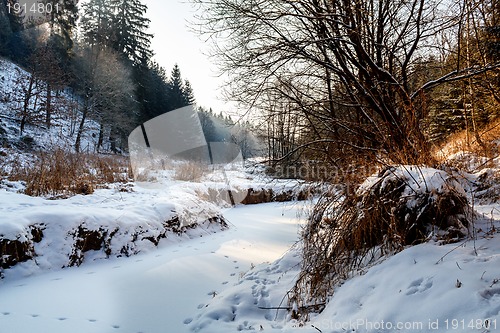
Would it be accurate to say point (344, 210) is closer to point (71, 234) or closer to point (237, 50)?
point (237, 50)

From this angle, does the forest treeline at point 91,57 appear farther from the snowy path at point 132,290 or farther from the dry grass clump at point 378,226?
the dry grass clump at point 378,226

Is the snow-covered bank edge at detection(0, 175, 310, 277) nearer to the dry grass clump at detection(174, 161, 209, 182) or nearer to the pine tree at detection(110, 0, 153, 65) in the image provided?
the dry grass clump at detection(174, 161, 209, 182)

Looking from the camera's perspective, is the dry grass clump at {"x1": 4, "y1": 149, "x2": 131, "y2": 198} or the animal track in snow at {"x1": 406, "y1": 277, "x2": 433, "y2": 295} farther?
the dry grass clump at {"x1": 4, "y1": 149, "x2": 131, "y2": 198}

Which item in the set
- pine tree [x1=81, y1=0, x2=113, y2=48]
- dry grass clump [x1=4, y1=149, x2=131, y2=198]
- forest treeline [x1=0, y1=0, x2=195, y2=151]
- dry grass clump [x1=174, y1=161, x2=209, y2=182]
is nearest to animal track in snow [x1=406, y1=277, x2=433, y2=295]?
dry grass clump [x1=4, y1=149, x2=131, y2=198]

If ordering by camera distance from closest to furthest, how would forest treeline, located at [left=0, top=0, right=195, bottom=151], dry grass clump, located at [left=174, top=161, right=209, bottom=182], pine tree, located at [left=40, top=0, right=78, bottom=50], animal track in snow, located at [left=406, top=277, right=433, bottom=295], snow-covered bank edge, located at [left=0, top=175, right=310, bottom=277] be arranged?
animal track in snow, located at [left=406, top=277, right=433, bottom=295] < snow-covered bank edge, located at [left=0, top=175, right=310, bottom=277] < dry grass clump, located at [left=174, top=161, right=209, bottom=182] < forest treeline, located at [left=0, top=0, right=195, bottom=151] < pine tree, located at [left=40, top=0, right=78, bottom=50]

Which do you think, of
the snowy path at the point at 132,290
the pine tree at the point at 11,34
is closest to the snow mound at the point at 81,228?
the snowy path at the point at 132,290

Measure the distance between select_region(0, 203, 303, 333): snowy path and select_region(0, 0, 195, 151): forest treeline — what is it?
14881 millimetres

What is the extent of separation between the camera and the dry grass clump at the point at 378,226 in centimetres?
213

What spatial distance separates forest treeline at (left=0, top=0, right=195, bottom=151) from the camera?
16969 mm

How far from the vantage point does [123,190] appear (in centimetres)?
616

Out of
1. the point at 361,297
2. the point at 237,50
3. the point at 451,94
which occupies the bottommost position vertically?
the point at 361,297

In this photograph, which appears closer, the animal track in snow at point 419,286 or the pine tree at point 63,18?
the animal track in snow at point 419,286

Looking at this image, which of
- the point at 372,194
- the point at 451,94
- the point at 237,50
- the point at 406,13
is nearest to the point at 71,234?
the point at 237,50

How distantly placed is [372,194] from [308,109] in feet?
5.56
